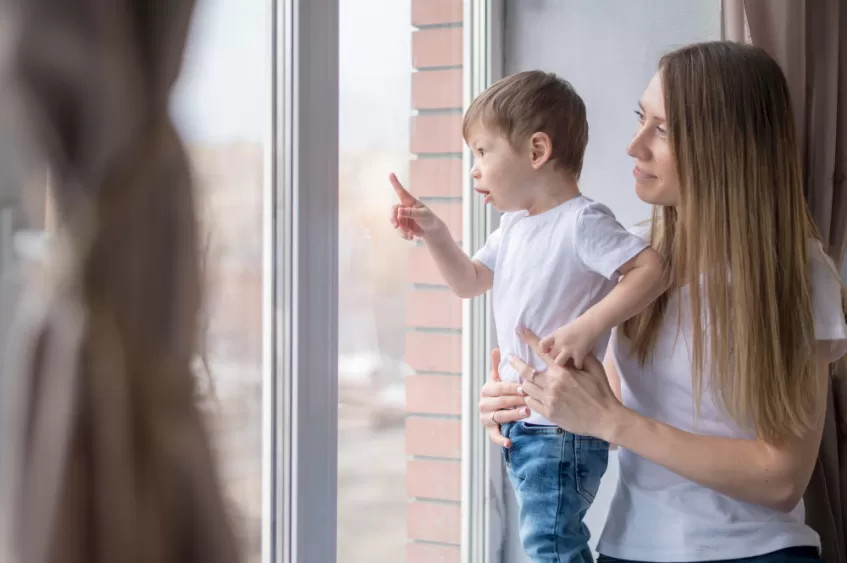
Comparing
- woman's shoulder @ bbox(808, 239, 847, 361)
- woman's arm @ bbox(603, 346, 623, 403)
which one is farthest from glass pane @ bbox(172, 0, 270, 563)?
woman's shoulder @ bbox(808, 239, 847, 361)

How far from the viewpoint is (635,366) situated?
Result: 136cm

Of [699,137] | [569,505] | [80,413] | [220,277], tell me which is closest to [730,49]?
[699,137]

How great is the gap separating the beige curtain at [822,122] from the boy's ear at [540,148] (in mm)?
666

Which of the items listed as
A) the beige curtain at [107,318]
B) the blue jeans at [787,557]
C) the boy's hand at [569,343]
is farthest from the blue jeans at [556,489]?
the beige curtain at [107,318]

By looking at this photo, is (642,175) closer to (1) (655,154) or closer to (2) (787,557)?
(1) (655,154)

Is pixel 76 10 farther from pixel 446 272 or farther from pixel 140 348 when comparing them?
pixel 446 272

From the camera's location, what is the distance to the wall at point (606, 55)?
2062 millimetres

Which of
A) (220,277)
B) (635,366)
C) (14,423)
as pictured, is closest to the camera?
(14,423)

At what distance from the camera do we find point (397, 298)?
158cm

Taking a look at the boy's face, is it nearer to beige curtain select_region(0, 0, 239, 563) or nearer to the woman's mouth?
the woman's mouth

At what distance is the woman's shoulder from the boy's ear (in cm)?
44

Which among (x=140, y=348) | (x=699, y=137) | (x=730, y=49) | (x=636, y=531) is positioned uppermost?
(x=730, y=49)

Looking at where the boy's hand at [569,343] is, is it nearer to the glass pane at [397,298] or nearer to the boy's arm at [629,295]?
the boy's arm at [629,295]

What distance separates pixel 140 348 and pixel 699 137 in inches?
35.7
